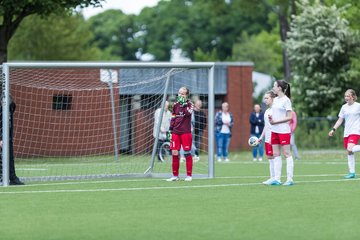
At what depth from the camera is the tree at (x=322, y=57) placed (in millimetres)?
44281

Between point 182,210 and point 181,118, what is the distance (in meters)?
6.12

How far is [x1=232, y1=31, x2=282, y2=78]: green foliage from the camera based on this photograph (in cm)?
9094

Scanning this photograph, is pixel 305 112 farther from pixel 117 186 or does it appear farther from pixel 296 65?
pixel 117 186

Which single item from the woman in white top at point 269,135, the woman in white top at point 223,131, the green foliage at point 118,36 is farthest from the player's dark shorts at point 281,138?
the green foliage at point 118,36

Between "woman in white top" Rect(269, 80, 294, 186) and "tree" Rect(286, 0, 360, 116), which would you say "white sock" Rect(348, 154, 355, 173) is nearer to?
"woman in white top" Rect(269, 80, 294, 186)

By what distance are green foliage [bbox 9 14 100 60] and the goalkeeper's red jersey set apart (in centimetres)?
4150

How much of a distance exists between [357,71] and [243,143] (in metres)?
5.82

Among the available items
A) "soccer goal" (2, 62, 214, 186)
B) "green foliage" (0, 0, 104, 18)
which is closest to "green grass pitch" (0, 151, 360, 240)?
"soccer goal" (2, 62, 214, 186)

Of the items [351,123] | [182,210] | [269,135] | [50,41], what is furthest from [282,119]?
[50,41]

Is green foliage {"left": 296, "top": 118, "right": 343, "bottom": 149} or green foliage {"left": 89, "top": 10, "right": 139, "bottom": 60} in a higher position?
green foliage {"left": 89, "top": 10, "right": 139, "bottom": 60}

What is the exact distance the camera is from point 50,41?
62844mm

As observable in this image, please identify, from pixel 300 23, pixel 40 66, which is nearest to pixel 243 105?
pixel 300 23

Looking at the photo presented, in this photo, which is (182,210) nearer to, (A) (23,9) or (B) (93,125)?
(B) (93,125)

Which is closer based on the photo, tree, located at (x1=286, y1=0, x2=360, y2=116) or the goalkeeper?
the goalkeeper
